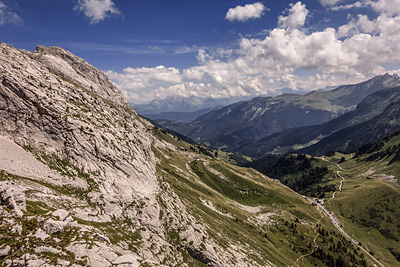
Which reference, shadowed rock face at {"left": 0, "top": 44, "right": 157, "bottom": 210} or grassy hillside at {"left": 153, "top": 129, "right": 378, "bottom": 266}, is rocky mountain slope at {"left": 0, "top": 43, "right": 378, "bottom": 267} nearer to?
shadowed rock face at {"left": 0, "top": 44, "right": 157, "bottom": 210}

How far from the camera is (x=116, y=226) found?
49.7m

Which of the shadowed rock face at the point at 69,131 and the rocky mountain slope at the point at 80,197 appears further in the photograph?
the shadowed rock face at the point at 69,131

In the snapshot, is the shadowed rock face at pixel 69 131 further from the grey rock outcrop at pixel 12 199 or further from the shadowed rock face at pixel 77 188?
the grey rock outcrop at pixel 12 199

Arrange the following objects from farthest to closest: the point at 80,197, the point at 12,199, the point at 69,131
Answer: the point at 69,131 < the point at 80,197 < the point at 12,199

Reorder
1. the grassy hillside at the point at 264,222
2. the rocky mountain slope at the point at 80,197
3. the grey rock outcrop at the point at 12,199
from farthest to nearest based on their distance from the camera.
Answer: the grassy hillside at the point at 264,222
the grey rock outcrop at the point at 12,199
the rocky mountain slope at the point at 80,197

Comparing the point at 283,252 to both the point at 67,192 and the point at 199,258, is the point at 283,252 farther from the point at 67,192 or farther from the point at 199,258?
the point at 67,192

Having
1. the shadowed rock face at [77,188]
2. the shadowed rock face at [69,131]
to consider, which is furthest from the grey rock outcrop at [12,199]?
the shadowed rock face at [69,131]

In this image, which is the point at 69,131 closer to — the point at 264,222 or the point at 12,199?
the point at 12,199

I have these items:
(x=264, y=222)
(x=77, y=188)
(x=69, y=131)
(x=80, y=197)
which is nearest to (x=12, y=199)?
(x=80, y=197)

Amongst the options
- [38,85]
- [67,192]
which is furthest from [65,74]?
[67,192]

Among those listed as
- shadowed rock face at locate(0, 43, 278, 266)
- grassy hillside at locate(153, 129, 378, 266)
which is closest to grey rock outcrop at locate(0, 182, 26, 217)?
shadowed rock face at locate(0, 43, 278, 266)

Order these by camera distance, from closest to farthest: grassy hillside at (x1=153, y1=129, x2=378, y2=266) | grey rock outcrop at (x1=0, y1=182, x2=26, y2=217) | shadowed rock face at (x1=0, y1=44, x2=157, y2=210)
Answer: grey rock outcrop at (x1=0, y1=182, x2=26, y2=217), shadowed rock face at (x1=0, y1=44, x2=157, y2=210), grassy hillside at (x1=153, y1=129, x2=378, y2=266)

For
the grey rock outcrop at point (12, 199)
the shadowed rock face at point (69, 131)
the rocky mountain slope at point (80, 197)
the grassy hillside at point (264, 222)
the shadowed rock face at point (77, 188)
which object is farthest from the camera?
the grassy hillside at point (264, 222)

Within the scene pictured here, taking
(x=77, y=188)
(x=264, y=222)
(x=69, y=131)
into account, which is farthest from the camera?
(x=264, y=222)
